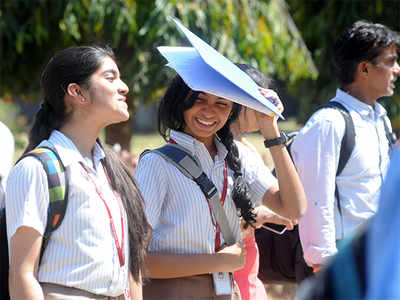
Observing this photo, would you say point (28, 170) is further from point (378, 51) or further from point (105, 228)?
point (378, 51)

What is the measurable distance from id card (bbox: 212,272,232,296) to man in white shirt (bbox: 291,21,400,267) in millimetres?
626

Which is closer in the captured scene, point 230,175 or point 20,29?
point 230,175

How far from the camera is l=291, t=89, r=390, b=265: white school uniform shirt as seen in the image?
320 cm

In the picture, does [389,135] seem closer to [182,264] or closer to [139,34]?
[182,264]

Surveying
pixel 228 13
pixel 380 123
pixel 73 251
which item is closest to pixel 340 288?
pixel 73 251

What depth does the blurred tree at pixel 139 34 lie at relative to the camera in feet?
22.4

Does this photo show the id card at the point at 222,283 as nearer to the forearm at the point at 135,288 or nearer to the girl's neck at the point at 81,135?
the forearm at the point at 135,288

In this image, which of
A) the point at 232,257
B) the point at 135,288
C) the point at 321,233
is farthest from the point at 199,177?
the point at 321,233

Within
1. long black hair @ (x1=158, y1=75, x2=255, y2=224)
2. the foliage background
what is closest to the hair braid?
long black hair @ (x1=158, y1=75, x2=255, y2=224)

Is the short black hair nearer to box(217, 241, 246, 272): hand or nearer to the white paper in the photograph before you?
the white paper

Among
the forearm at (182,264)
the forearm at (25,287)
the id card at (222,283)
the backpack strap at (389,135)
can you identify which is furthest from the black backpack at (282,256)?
the forearm at (25,287)

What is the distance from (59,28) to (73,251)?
5.43 metres

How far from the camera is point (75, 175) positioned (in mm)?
2285

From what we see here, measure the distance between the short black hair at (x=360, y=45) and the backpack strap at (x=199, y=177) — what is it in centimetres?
123
